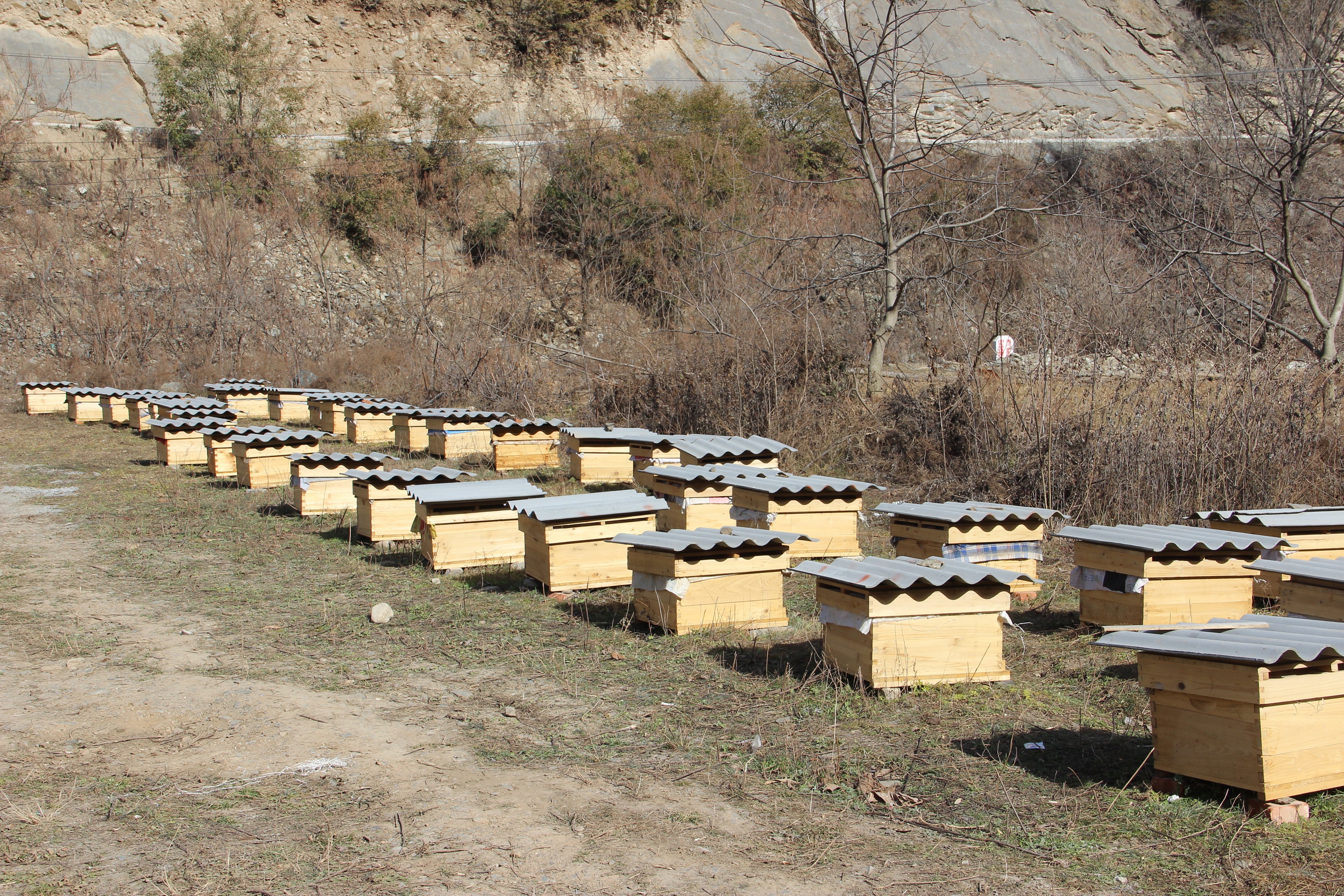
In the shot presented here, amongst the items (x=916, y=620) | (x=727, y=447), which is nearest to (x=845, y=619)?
(x=916, y=620)

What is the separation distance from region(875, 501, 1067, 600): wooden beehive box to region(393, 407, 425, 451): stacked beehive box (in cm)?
940

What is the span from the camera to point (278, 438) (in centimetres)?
1235

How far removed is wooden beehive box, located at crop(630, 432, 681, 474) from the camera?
37.4 feet

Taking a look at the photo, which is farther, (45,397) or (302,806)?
(45,397)

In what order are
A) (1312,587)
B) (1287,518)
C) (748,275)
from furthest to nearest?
(748,275) → (1287,518) → (1312,587)

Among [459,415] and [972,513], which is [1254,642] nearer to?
[972,513]

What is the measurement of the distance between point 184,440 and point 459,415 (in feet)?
13.5

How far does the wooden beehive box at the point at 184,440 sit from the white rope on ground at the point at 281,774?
10.7 meters

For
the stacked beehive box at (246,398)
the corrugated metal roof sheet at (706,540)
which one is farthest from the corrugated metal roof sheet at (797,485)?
the stacked beehive box at (246,398)

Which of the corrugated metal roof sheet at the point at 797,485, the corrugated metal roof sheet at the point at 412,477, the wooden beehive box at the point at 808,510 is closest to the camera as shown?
the corrugated metal roof sheet at the point at 797,485

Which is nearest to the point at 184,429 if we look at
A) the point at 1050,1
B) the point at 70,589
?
the point at 70,589

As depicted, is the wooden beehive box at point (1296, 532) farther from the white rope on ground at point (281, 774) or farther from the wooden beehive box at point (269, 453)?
the wooden beehive box at point (269, 453)

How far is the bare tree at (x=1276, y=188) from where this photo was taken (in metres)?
13.2

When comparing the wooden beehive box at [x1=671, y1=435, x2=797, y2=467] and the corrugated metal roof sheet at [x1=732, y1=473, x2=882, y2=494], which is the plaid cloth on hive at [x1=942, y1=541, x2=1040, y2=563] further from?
the wooden beehive box at [x1=671, y1=435, x2=797, y2=467]
